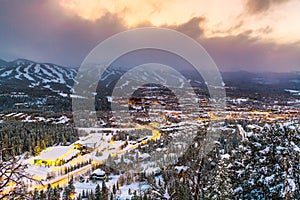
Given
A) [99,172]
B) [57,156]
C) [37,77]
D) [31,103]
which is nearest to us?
[99,172]

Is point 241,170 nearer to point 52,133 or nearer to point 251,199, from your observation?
point 251,199

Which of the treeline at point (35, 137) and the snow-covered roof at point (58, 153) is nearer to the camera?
the snow-covered roof at point (58, 153)

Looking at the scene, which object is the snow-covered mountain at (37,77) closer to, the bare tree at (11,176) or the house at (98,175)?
the house at (98,175)

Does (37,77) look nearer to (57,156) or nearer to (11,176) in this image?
(57,156)

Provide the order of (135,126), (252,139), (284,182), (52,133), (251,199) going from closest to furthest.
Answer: (284,182)
(251,199)
(252,139)
(52,133)
(135,126)

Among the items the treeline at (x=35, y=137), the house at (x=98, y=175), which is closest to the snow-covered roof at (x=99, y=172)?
the house at (x=98, y=175)

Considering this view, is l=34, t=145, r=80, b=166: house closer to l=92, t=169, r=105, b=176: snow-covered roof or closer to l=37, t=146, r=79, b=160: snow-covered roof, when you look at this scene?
l=37, t=146, r=79, b=160: snow-covered roof

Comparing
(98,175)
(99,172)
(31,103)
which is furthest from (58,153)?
(31,103)

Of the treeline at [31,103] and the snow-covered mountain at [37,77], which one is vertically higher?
the snow-covered mountain at [37,77]

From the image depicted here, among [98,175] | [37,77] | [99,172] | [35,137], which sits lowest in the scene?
[98,175]

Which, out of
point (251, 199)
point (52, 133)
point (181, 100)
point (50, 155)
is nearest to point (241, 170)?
point (251, 199)

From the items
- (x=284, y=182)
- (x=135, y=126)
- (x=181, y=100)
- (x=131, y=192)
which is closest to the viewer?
(x=284, y=182)
